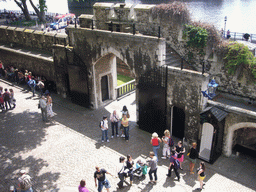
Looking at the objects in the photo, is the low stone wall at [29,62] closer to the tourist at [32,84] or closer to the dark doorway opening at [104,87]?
the tourist at [32,84]

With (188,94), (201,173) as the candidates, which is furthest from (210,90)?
(201,173)

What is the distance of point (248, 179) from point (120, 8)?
11290mm

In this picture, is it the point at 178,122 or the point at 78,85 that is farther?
the point at 78,85

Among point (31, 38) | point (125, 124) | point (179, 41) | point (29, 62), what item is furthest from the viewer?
point (31, 38)

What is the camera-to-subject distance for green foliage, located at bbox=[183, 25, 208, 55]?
43.8ft

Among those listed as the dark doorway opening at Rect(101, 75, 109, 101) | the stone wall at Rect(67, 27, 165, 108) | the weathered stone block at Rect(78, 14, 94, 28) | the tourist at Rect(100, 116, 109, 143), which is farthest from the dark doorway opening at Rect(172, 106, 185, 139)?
the weathered stone block at Rect(78, 14, 94, 28)

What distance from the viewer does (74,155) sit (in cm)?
1209

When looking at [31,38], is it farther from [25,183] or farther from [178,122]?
[25,183]

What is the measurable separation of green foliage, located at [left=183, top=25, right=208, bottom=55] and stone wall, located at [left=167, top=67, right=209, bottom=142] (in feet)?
9.29

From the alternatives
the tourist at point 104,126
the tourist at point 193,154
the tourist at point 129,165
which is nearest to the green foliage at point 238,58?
the tourist at point 193,154

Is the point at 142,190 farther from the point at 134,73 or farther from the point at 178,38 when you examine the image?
the point at 178,38

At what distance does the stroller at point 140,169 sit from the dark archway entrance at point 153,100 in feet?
10.4

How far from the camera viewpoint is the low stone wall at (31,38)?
1957 cm

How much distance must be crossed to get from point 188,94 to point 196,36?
370 centimetres
